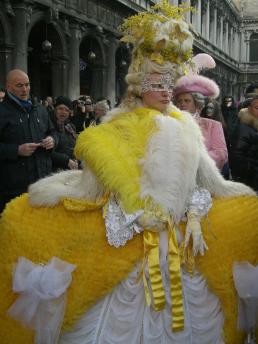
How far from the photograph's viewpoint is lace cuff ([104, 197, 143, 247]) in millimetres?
2742

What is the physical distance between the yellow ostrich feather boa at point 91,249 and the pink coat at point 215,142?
4.57 ft

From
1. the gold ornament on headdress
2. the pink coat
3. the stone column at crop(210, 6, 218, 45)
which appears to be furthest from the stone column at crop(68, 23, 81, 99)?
the stone column at crop(210, 6, 218, 45)

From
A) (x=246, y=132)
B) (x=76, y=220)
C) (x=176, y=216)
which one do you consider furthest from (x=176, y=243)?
(x=246, y=132)

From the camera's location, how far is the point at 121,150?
2.86m

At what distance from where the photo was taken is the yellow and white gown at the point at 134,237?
2.76 m

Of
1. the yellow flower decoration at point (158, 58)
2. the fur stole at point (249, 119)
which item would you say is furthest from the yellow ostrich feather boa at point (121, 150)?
the fur stole at point (249, 119)

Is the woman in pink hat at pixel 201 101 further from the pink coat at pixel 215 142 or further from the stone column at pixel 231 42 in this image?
the stone column at pixel 231 42

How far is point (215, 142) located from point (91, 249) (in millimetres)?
1993

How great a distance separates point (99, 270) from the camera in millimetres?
2754

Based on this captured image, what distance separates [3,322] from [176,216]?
1.10 m

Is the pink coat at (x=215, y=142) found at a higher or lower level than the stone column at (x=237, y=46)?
lower

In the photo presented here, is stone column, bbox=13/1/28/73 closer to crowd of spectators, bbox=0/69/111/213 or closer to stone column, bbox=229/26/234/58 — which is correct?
crowd of spectators, bbox=0/69/111/213

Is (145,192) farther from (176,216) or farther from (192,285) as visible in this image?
(192,285)

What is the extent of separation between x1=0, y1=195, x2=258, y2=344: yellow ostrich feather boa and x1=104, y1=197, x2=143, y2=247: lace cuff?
0.12ft
